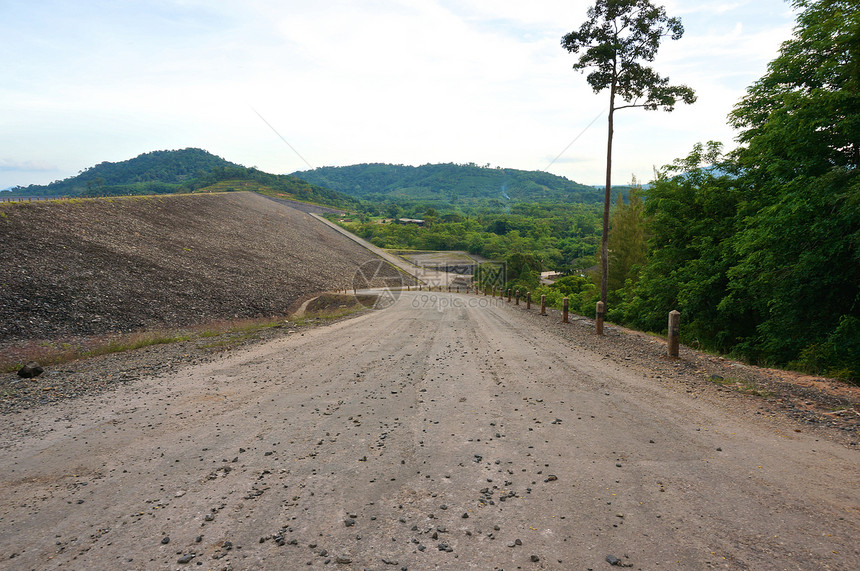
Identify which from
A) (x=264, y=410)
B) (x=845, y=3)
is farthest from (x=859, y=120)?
(x=264, y=410)

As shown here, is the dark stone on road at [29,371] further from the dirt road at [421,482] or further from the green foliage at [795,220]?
the green foliage at [795,220]

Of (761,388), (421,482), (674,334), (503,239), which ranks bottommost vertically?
(421,482)

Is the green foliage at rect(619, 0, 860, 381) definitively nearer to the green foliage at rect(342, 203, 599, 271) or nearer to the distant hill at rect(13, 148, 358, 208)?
the green foliage at rect(342, 203, 599, 271)

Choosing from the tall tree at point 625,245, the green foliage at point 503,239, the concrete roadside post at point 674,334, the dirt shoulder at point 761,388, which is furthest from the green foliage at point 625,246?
the green foliage at point 503,239

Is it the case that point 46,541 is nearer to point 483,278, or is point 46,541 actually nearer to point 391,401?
point 391,401

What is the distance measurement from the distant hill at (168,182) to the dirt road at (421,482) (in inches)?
4658

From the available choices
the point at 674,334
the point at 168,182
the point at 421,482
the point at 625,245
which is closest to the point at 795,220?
the point at 674,334

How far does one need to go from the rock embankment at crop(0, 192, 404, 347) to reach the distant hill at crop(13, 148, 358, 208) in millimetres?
80778

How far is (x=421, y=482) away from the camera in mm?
3867

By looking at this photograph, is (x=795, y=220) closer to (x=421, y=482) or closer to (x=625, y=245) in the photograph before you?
(x=421, y=482)

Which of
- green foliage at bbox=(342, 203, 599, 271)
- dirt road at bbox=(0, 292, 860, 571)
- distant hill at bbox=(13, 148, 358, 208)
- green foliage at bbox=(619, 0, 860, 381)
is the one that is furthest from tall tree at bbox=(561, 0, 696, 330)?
distant hill at bbox=(13, 148, 358, 208)

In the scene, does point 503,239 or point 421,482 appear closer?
point 421,482

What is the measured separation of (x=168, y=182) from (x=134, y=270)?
169356 mm

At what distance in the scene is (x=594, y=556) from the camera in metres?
2.79
